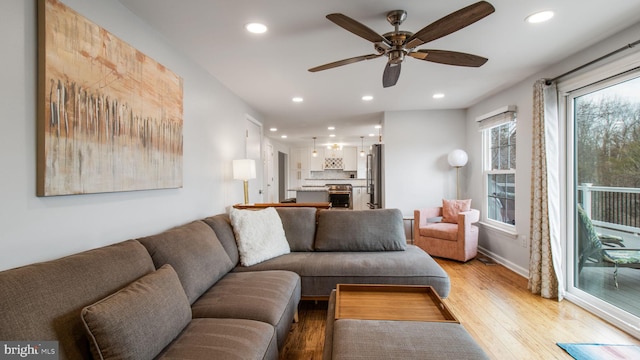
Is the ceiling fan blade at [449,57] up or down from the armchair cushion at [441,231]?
up

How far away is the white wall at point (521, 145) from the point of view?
254 cm

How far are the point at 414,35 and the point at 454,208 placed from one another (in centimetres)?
336

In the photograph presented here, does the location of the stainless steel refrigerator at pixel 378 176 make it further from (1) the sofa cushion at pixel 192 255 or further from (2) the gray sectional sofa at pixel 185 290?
(1) the sofa cushion at pixel 192 255

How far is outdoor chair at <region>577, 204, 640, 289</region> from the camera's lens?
7.77 feet

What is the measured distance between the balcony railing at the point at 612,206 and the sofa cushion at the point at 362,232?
1.72 metres

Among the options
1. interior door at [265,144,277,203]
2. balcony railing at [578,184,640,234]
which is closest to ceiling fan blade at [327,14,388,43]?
balcony railing at [578,184,640,234]

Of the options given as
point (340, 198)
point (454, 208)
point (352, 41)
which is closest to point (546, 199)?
point (454, 208)

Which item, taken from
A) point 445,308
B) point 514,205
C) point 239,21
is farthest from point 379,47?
point 514,205

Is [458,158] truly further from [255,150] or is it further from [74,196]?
[74,196]

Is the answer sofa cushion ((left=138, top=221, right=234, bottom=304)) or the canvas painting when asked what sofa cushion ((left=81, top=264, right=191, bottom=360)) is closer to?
sofa cushion ((left=138, top=221, right=234, bottom=304))

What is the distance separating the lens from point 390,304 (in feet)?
5.91

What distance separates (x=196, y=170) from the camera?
2.82 m

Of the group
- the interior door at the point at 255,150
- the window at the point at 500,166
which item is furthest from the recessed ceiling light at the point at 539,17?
the interior door at the point at 255,150

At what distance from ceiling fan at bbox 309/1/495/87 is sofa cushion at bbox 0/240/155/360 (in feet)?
5.78
